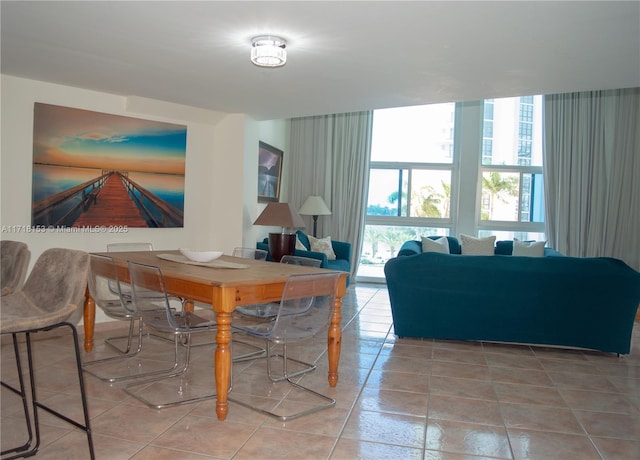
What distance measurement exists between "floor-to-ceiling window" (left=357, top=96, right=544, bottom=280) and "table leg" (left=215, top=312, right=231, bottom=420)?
5589 mm

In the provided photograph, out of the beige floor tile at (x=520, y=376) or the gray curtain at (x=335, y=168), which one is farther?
the gray curtain at (x=335, y=168)

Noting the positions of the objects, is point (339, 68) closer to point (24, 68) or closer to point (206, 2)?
point (206, 2)

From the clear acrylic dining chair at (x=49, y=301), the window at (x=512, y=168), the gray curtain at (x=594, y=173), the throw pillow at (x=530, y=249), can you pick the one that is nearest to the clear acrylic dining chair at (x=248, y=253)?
the clear acrylic dining chair at (x=49, y=301)

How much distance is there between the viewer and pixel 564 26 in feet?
9.18

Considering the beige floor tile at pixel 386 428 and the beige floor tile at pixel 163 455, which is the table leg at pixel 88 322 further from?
the beige floor tile at pixel 386 428

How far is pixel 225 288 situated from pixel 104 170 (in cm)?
254

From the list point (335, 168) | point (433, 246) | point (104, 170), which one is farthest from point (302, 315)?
point (335, 168)

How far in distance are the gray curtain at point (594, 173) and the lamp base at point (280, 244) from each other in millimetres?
4047

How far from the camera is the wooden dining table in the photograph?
2779 mm

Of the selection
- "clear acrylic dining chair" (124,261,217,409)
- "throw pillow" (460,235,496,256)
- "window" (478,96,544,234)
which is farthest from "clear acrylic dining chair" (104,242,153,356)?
"window" (478,96,544,234)

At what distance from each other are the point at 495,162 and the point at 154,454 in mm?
6890

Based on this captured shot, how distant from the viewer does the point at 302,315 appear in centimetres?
316

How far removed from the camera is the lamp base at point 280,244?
19.3 ft

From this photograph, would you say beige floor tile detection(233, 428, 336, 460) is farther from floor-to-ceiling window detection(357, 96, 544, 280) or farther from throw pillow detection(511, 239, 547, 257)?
floor-to-ceiling window detection(357, 96, 544, 280)
